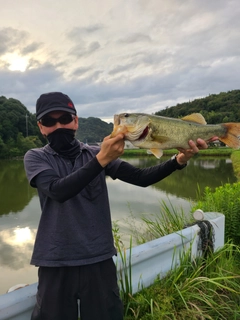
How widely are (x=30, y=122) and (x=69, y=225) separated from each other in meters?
60.9

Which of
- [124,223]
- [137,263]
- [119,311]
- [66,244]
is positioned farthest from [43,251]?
[124,223]

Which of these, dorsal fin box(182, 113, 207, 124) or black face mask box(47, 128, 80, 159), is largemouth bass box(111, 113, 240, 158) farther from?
black face mask box(47, 128, 80, 159)

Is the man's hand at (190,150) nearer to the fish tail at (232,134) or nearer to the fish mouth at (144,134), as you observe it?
the fish tail at (232,134)

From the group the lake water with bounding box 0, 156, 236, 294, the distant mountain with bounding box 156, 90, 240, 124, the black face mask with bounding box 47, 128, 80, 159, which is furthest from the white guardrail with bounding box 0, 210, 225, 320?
the distant mountain with bounding box 156, 90, 240, 124

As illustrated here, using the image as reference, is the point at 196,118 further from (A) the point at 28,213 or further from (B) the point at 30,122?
(B) the point at 30,122

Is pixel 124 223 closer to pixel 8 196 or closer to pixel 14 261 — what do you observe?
pixel 14 261

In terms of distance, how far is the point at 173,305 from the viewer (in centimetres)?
271

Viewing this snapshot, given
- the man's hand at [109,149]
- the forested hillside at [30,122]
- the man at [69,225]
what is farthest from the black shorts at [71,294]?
the forested hillside at [30,122]

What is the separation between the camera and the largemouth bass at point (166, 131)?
5.90 ft

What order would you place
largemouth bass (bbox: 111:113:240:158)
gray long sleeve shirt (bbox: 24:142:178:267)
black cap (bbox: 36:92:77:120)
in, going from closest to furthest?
gray long sleeve shirt (bbox: 24:142:178:267)
largemouth bass (bbox: 111:113:240:158)
black cap (bbox: 36:92:77:120)

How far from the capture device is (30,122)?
5928 cm

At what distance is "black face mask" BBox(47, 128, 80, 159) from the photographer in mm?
1980

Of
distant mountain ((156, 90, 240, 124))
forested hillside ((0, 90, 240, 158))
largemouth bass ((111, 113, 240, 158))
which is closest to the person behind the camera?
largemouth bass ((111, 113, 240, 158))

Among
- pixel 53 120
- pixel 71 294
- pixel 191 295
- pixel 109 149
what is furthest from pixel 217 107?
pixel 71 294
